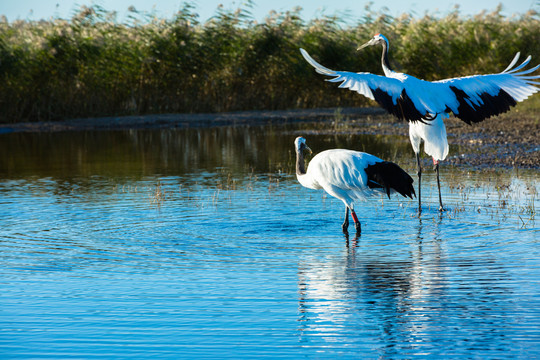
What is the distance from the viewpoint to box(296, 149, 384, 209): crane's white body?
26.7 ft

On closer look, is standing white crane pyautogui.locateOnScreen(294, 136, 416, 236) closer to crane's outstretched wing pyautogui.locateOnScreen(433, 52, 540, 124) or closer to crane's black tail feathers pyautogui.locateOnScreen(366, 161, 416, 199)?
crane's black tail feathers pyautogui.locateOnScreen(366, 161, 416, 199)

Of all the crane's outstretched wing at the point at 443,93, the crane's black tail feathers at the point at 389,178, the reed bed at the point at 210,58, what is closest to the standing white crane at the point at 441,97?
the crane's outstretched wing at the point at 443,93

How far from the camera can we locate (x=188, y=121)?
79.6 ft

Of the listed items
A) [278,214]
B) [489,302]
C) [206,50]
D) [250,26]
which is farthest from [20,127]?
[489,302]

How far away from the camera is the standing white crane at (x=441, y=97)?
8.14 m

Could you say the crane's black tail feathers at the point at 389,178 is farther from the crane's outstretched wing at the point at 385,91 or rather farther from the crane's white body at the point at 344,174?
the crane's outstretched wing at the point at 385,91

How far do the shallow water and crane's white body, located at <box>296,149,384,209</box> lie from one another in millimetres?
415

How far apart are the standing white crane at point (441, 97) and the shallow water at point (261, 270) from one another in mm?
950

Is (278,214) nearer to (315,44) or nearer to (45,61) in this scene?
(45,61)

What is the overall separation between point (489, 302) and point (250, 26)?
72.8 feet

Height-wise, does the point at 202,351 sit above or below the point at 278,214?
below

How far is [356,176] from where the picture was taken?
810 centimetres

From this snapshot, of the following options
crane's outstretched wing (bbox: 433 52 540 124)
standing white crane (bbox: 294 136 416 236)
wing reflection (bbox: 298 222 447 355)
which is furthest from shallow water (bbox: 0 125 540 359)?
crane's outstretched wing (bbox: 433 52 540 124)

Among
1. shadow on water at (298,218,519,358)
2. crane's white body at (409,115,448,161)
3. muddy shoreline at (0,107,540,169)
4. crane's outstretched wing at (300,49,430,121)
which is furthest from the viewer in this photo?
muddy shoreline at (0,107,540,169)
